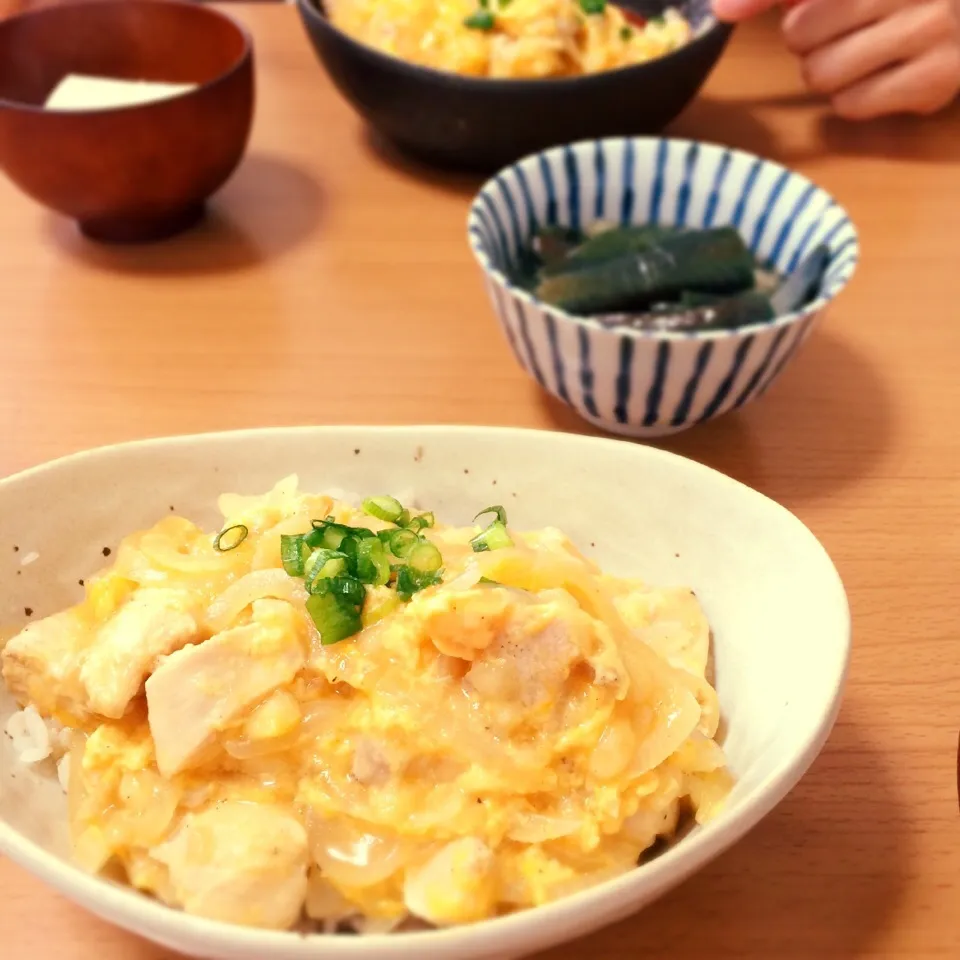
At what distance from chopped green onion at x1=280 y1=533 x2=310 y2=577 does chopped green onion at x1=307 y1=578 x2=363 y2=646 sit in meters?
0.05

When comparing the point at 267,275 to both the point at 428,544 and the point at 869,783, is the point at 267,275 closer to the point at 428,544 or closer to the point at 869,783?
the point at 428,544

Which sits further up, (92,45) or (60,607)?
(92,45)

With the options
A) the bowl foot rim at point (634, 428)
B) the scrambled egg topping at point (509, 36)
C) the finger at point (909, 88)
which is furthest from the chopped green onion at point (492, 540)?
the finger at point (909, 88)

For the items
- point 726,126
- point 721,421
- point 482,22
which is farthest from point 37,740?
point 726,126

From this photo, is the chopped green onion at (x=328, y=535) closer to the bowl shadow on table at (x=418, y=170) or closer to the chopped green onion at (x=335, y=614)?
the chopped green onion at (x=335, y=614)

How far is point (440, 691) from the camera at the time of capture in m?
0.84

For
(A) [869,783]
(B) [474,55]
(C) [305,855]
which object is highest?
(B) [474,55]

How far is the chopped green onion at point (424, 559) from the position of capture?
89 cm

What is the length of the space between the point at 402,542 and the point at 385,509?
0.28 ft

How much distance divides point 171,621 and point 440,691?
9.3 inches

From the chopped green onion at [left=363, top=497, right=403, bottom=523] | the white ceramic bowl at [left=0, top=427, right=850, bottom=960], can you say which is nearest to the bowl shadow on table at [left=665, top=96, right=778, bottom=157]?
the white ceramic bowl at [left=0, top=427, right=850, bottom=960]

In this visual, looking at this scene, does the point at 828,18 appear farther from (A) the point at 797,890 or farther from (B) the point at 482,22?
(A) the point at 797,890

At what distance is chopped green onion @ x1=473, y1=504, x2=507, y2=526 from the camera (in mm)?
1003

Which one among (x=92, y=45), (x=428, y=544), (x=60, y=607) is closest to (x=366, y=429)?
(x=428, y=544)
